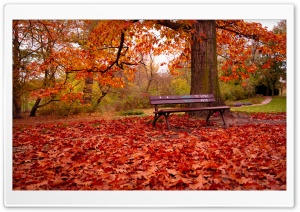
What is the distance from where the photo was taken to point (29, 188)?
3.32 m

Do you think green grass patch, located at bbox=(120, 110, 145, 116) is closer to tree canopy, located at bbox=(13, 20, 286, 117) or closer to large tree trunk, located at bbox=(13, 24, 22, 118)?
tree canopy, located at bbox=(13, 20, 286, 117)

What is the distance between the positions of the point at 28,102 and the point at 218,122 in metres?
4.46

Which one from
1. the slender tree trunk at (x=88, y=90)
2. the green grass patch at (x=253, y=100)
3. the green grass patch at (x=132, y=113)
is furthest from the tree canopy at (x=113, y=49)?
the green grass patch at (x=132, y=113)

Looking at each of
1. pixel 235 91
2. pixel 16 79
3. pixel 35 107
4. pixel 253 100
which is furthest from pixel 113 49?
pixel 253 100

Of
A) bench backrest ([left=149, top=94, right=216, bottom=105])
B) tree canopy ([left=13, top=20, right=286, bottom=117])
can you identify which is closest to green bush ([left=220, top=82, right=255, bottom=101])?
tree canopy ([left=13, top=20, right=286, bottom=117])

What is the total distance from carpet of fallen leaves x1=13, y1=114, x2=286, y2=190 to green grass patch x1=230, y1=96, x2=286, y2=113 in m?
0.36

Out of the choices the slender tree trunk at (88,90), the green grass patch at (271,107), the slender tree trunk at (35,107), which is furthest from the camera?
the slender tree trunk at (88,90)

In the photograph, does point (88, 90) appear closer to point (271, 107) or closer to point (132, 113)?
point (132, 113)

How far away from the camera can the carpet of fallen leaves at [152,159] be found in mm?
3162

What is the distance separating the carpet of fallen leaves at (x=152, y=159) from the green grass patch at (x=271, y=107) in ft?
1.17

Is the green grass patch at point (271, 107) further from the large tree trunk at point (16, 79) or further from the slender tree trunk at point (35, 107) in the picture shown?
the slender tree trunk at point (35, 107)

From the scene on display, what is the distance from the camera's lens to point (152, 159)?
144 inches
